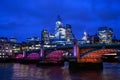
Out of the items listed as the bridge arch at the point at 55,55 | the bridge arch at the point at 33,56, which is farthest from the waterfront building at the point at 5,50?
the bridge arch at the point at 55,55

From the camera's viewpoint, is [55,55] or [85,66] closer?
[85,66]

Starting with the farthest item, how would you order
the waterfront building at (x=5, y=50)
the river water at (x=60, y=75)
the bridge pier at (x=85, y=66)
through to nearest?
the waterfront building at (x=5, y=50), the bridge pier at (x=85, y=66), the river water at (x=60, y=75)

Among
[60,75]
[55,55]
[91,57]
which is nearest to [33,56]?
[55,55]

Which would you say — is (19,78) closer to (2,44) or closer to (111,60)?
(111,60)

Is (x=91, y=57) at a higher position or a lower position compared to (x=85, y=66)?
higher

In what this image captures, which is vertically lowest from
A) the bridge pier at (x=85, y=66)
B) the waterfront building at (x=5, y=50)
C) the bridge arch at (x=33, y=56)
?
the bridge pier at (x=85, y=66)

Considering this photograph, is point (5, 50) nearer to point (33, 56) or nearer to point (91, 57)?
point (33, 56)

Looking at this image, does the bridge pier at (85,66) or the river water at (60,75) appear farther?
the bridge pier at (85,66)

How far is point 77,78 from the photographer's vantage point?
58.8 m

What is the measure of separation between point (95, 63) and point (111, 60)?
42687 mm

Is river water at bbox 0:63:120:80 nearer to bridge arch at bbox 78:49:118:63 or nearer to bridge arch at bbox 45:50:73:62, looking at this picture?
bridge arch at bbox 78:49:118:63

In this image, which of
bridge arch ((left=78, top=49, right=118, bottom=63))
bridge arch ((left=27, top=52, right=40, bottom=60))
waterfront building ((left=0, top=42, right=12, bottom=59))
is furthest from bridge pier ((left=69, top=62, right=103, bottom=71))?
waterfront building ((left=0, top=42, right=12, bottom=59))

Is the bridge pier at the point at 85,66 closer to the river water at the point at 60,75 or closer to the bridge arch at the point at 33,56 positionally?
the river water at the point at 60,75

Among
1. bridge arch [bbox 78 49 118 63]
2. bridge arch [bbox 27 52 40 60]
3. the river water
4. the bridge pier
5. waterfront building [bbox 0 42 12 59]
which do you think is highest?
waterfront building [bbox 0 42 12 59]
